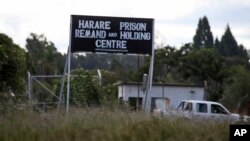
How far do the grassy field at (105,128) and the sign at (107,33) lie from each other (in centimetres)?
570

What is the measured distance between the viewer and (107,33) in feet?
65.6

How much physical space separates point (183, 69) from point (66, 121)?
170ft

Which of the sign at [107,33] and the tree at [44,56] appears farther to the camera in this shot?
the tree at [44,56]

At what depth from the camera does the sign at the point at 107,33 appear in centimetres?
1994

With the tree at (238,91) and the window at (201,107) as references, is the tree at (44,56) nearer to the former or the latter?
the tree at (238,91)

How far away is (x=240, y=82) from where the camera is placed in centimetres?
5512

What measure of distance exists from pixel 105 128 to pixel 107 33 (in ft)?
26.5

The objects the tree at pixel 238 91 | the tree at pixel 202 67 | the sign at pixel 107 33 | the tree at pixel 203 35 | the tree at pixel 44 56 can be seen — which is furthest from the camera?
the tree at pixel 203 35

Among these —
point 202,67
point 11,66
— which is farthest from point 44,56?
point 11,66

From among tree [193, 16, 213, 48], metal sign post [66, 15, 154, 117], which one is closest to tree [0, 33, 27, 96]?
metal sign post [66, 15, 154, 117]

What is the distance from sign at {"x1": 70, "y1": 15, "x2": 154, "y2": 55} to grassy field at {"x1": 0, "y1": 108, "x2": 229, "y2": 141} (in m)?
5.70

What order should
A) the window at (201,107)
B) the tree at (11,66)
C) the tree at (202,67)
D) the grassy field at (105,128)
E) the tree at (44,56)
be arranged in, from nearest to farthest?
the grassy field at (105,128) → the tree at (11,66) → the window at (201,107) → the tree at (202,67) → the tree at (44,56)

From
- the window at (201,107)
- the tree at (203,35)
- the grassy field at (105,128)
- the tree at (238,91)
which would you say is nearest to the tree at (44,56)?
the tree at (238,91)

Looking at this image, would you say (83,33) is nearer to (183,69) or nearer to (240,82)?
(240,82)
